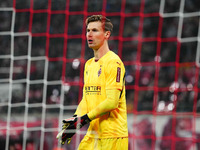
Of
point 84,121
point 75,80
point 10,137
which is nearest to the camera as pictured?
point 84,121

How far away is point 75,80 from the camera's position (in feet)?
33.9

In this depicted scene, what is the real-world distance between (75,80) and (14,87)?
4.85 ft

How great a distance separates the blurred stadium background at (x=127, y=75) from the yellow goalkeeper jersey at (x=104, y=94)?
16.1ft

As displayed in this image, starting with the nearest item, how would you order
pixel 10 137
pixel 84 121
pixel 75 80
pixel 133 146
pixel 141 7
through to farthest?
pixel 84 121, pixel 133 146, pixel 10 137, pixel 75 80, pixel 141 7

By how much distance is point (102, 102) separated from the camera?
336cm

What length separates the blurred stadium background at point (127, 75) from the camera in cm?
911

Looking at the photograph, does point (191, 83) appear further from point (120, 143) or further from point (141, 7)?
point (120, 143)

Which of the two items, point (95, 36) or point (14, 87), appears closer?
point (95, 36)

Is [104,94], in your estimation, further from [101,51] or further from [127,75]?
[127,75]

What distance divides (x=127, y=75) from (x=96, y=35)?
6418 mm

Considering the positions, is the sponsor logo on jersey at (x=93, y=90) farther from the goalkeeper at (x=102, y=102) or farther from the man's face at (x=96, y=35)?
the man's face at (x=96, y=35)

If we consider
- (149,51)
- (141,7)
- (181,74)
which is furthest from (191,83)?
(141,7)

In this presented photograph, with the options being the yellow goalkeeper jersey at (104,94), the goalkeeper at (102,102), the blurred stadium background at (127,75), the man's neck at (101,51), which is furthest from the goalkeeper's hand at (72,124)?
the blurred stadium background at (127,75)

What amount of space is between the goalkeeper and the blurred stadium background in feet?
16.1
